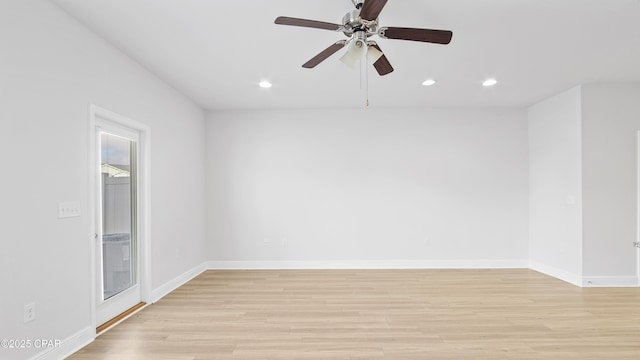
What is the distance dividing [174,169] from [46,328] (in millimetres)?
2267

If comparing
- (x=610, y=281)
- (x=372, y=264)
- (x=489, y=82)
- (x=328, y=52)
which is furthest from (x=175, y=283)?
(x=610, y=281)

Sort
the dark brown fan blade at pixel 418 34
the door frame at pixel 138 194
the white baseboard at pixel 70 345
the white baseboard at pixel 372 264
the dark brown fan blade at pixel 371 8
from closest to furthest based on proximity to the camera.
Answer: the dark brown fan blade at pixel 371 8 < the dark brown fan blade at pixel 418 34 < the white baseboard at pixel 70 345 < the door frame at pixel 138 194 < the white baseboard at pixel 372 264

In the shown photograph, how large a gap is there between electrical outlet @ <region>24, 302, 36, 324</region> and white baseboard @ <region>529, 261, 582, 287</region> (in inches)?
224

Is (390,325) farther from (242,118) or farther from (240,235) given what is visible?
(242,118)

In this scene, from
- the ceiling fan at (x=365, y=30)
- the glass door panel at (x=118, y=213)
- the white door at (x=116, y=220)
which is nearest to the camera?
the ceiling fan at (x=365, y=30)

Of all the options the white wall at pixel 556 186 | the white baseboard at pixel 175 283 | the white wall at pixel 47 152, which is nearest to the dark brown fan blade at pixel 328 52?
the white wall at pixel 47 152

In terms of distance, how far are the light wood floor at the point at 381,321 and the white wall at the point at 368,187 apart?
0.72 m

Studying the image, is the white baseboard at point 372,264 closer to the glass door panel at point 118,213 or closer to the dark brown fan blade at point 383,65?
the glass door panel at point 118,213

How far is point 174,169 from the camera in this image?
4070mm

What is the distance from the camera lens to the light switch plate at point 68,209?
2.26 meters

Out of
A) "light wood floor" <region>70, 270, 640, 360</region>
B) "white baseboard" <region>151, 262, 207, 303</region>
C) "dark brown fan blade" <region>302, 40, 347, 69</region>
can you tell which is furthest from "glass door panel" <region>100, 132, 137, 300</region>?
"dark brown fan blade" <region>302, 40, 347, 69</region>

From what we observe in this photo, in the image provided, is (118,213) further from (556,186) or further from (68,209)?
(556,186)

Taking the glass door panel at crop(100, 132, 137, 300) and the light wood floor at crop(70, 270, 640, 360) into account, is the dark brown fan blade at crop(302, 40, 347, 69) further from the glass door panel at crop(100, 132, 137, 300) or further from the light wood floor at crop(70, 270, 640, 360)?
the light wood floor at crop(70, 270, 640, 360)

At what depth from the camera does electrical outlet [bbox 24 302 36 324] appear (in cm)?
198
